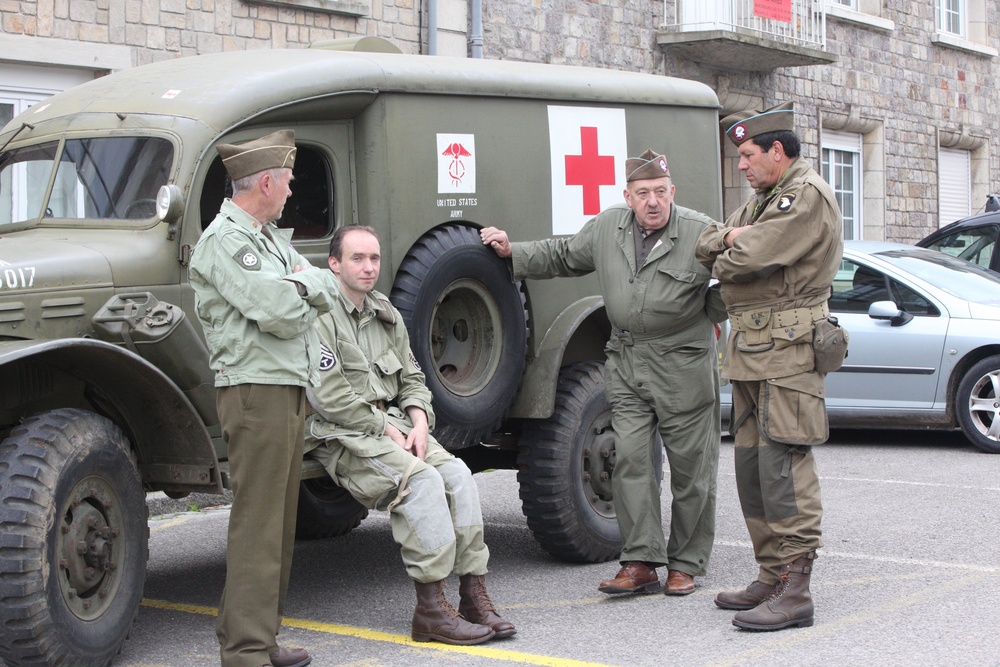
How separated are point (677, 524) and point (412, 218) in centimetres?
179

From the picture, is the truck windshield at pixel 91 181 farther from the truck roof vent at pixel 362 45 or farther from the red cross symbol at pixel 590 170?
the red cross symbol at pixel 590 170

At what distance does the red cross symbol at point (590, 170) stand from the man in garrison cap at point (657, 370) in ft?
2.06

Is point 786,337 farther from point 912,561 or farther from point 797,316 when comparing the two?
point 912,561

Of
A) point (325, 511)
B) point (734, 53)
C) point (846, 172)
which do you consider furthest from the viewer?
point (846, 172)

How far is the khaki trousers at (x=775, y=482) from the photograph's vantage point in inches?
218

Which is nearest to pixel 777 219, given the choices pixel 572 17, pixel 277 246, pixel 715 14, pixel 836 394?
pixel 277 246

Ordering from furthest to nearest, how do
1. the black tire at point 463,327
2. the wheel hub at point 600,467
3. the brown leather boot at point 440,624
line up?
the wheel hub at point 600,467 → the black tire at point 463,327 → the brown leather boot at point 440,624

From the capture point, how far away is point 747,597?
Answer: 5766mm

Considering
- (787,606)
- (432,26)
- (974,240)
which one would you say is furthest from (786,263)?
(432,26)

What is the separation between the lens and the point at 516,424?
6.90m

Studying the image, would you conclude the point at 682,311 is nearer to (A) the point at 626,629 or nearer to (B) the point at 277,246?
(A) the point at 626,629

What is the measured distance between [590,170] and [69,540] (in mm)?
3330

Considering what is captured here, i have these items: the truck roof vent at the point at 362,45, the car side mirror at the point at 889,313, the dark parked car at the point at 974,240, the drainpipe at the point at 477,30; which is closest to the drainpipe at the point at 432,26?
the drainpipe at the point at 477,30

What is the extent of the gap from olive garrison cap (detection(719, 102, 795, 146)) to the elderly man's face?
1.68 feet
